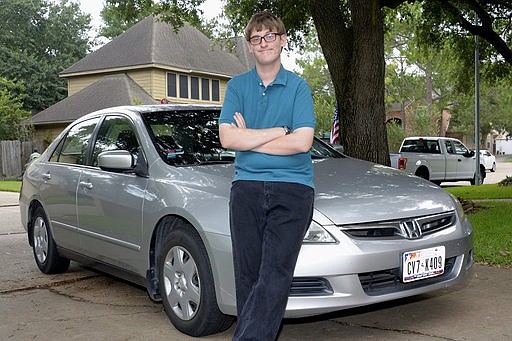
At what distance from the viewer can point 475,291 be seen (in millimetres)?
5566

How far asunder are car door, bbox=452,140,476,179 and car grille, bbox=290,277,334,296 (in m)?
18.9

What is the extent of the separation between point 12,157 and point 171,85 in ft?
28.5

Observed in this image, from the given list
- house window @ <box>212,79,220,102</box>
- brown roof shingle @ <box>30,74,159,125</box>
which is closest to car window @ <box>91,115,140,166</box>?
brown roof shingle @ <box>30,74,159,125</box>

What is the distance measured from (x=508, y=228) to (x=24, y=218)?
5.91 m

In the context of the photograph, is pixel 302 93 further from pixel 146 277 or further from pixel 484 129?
pixel 484 129

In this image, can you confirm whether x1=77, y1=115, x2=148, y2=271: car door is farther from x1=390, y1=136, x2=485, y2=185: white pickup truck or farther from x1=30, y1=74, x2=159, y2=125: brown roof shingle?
x1=30, y1=74, x2=159, y2=125: brown roof shingle

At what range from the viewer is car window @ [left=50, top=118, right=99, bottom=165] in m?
6.13

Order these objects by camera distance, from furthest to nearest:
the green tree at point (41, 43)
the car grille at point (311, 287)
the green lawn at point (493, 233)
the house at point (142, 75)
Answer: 1. the green tree at point (41, 43)
2. the house at point (142, 75)
3. the green lawn at point (493, 233)
4. the car grille at point (311, 287)

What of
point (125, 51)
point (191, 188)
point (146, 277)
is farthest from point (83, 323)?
point (125, 51)

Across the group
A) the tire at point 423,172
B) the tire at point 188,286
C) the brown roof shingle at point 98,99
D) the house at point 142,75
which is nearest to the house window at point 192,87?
the house at point 142,75

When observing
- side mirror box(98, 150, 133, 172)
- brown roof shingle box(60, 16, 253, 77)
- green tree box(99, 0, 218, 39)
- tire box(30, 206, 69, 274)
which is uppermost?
brown roof shingle box(60, 16, 253, 77)

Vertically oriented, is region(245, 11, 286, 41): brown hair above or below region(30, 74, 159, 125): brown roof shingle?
below

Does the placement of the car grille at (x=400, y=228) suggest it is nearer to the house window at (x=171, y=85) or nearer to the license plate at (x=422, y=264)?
the license plate at (x=422, y=264)

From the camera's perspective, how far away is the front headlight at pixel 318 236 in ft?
13.0
